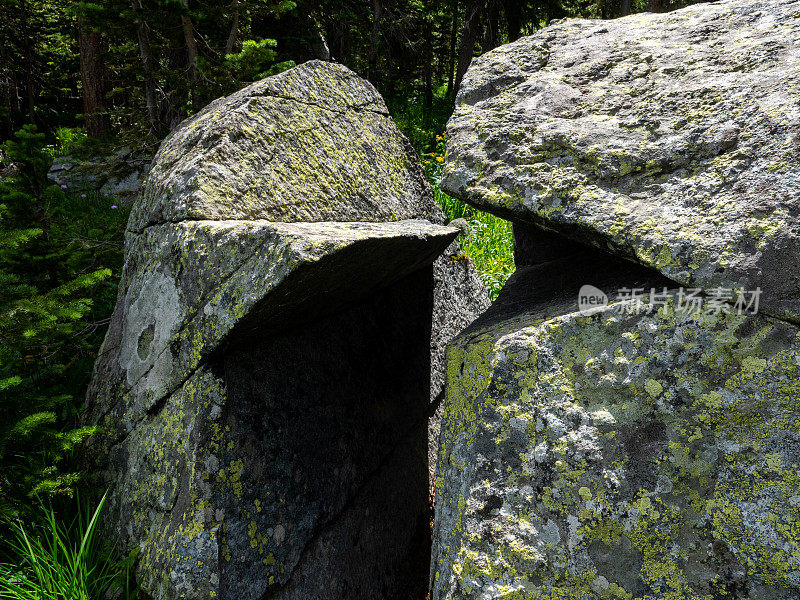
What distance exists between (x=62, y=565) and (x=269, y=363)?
4.63ft

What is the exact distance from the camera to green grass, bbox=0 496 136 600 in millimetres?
2473

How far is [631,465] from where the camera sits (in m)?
1.89

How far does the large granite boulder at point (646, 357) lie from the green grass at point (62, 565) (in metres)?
1.65

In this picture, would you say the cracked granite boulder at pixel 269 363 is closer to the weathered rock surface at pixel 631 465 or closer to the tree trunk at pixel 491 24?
the weathered rock surface at pixel 631 465

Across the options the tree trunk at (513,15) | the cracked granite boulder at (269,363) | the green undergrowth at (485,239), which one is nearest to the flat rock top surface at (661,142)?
the cracked granite boulder at (269,363)

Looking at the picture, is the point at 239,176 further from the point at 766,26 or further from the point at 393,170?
the point at 766,26

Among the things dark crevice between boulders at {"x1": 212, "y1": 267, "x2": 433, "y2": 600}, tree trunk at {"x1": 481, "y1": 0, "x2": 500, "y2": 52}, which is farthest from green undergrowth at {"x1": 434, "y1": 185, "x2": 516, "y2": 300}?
tree trunk at {"x1": 481, "y1": 0, "x2": 500, "y2": 52}

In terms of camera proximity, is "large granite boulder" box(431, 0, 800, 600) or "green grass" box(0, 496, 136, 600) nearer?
"large granite boulder" box(431, 0, 800, 600)

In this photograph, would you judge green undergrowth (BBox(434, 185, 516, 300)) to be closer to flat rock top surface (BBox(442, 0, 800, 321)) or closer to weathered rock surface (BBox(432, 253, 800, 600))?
flat rock top surface (BBox(442, 0, 800, 321))

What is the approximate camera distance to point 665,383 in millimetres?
1936

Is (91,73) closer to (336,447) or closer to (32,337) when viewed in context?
(32,337)

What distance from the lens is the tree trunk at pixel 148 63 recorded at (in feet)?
18.8

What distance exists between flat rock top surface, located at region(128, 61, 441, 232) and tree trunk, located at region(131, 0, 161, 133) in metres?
3.15

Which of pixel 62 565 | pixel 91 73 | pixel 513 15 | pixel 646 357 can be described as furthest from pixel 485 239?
pixel 91 73
